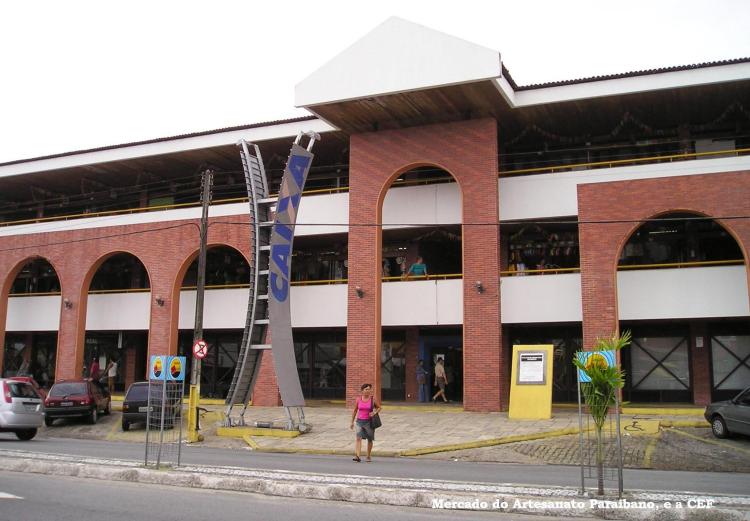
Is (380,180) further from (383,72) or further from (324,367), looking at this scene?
(324,367)

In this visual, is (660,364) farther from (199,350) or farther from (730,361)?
(199,350)

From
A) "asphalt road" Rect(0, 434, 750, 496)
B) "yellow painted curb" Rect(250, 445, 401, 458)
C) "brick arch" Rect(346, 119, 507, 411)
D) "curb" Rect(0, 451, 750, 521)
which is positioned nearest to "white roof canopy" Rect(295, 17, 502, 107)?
"brick arch" Rect(346, 119, 507, 411)

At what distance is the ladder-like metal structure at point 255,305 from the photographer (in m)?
20.3

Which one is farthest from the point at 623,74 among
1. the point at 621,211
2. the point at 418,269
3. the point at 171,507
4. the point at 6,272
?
the point at 6,272

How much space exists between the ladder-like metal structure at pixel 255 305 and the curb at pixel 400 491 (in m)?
7.60

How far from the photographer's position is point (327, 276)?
31.1 m

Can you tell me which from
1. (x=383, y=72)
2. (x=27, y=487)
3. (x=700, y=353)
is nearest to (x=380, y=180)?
(x=383, y=72)

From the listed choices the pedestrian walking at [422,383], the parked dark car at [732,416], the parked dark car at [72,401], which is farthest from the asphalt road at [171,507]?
the pedestrian walking at [422,383]

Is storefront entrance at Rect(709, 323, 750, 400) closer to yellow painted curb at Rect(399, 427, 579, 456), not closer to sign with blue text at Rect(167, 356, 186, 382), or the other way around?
yellow painted curb at Rect(399, 427, 579, 456)

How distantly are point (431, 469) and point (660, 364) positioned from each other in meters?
14.6

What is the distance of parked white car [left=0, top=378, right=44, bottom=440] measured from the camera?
18.5 metres

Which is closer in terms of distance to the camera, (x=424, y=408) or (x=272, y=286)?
(x=272, y=286)

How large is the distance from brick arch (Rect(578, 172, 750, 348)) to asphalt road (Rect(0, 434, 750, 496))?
9057 millimetres

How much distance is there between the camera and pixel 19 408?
61.3 ft
